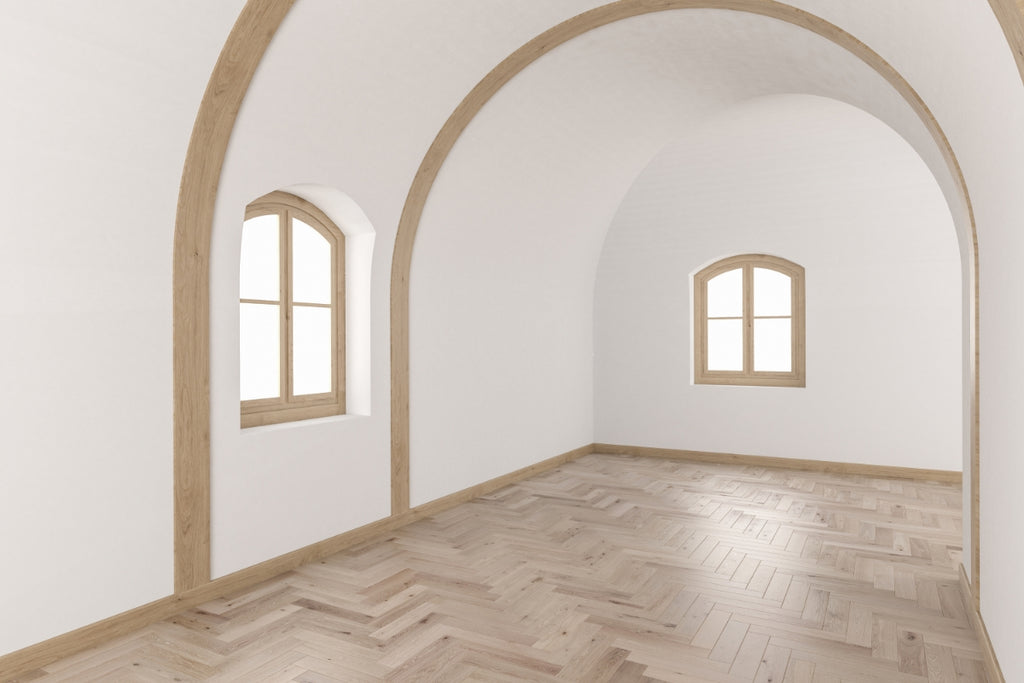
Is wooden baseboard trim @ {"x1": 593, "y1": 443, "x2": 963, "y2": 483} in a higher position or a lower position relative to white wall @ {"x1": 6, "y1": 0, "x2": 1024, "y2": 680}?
lower

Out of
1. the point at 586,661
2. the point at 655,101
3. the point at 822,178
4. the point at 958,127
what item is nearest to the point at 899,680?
the point at 586,661

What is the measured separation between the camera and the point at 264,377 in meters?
4.39

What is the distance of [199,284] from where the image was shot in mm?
3570

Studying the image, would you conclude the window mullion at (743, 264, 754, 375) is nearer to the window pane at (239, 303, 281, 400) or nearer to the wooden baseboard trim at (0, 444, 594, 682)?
the wooden baseboard trim at (0, 444, 594, 682)

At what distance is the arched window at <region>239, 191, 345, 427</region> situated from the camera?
4.28 m

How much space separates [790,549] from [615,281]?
14.0ft

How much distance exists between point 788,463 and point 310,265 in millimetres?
5272

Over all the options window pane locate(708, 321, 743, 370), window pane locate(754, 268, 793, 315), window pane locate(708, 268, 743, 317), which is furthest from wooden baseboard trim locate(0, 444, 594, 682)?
window pane locate(754, 268, 793, 315)

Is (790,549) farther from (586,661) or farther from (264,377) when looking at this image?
(264,377)

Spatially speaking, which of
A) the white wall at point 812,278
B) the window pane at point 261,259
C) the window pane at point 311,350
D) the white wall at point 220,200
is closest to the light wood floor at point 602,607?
the white wall at point 220,200

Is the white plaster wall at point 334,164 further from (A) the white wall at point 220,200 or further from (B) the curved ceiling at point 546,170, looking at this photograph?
(B) the curved ceiling at point 546,170

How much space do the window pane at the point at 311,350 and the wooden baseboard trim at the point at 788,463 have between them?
434 centimetres

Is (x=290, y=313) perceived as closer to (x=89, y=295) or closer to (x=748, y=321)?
(x=89, y=295)

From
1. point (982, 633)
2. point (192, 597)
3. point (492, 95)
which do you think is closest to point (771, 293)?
point (492, 95)
